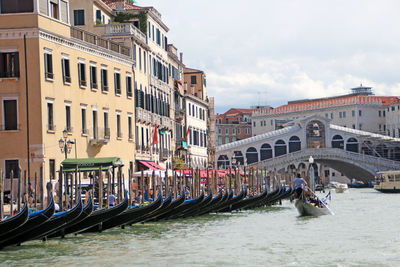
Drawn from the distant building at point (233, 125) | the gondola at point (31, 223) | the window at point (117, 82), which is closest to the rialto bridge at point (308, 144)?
the distant building at point (233, 125)

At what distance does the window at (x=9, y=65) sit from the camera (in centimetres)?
2294

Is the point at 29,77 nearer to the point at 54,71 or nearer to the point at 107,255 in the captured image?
the point at 54,71

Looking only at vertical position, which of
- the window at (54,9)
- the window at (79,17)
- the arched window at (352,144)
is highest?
the window at (79,17)

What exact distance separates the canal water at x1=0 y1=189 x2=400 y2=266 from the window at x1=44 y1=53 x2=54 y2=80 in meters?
4.99

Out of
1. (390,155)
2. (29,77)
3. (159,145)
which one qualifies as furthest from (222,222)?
(390,155)

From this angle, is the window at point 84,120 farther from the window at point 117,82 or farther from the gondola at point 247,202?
the gondola at point 247,202

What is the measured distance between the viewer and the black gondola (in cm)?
2258

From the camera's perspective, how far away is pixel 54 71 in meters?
23.6

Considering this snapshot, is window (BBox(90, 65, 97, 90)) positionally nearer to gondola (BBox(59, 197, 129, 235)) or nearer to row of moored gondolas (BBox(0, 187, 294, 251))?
row of moored gondolas (BBox(0, 187, 294, 251))

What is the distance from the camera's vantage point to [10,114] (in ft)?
75.6

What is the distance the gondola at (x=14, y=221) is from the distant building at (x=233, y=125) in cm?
6853

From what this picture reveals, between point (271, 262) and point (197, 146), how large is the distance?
30134 mm

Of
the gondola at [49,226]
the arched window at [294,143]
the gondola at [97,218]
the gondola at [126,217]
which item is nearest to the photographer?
the gondola at [49,226]

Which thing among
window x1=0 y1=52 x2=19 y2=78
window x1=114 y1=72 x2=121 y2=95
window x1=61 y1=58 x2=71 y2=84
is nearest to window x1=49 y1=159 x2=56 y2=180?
window x1=61 y1=58 x2=71 y2=84
